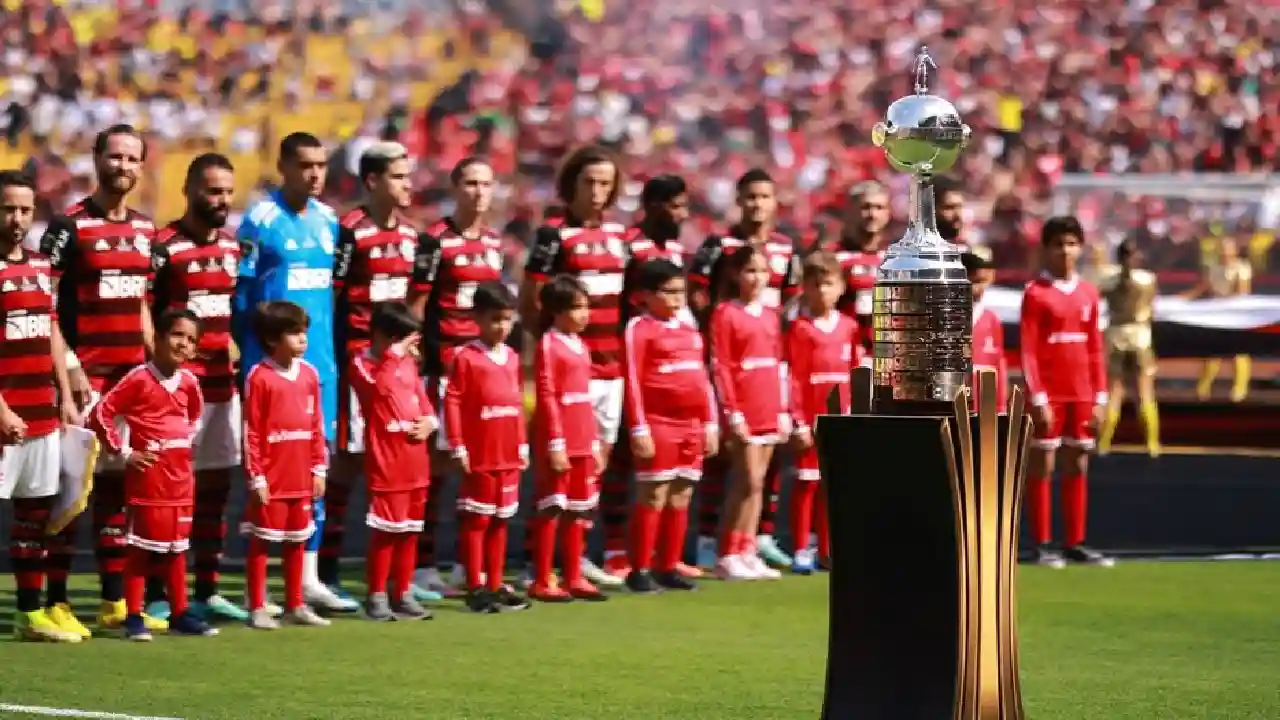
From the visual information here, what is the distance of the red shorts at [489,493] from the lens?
981 cm

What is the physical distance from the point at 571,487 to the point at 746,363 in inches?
48.2

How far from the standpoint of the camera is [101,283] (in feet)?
29.7

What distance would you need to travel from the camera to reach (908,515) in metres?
5.56

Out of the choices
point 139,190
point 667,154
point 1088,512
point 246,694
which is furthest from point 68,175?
point 246,694

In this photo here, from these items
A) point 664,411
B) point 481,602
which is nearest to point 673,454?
point 664,411

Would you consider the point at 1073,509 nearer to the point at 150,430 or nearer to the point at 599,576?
the point at 599,576

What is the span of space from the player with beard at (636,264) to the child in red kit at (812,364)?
614 mm

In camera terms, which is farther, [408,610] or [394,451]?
[408,610]

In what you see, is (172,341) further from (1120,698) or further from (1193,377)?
(1193,377)

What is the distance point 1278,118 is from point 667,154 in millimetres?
6271

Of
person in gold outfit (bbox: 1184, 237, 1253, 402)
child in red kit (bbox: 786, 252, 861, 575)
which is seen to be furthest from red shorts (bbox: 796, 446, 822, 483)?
person in gold outfit (bbox: 1184, 237, 1253, 402)

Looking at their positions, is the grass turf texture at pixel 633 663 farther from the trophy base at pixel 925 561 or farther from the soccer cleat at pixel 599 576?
the trophy base at pixel 925 561

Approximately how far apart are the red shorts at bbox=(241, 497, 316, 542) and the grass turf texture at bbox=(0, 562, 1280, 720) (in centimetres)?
38

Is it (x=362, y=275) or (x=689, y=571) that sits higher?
(x=362, y=275)
